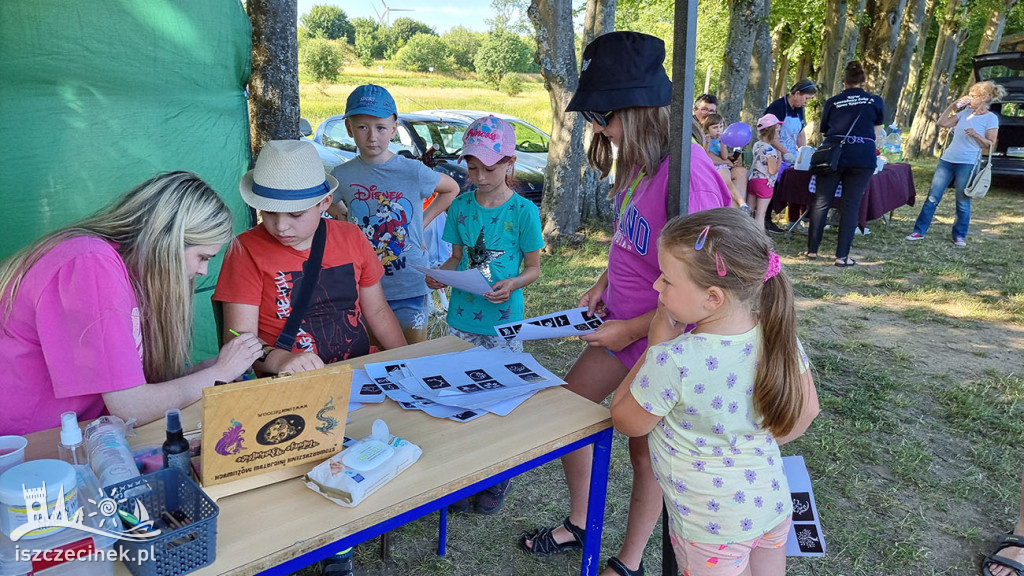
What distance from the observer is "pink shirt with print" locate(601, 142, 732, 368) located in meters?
1.81

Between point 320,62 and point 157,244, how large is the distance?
112 feet

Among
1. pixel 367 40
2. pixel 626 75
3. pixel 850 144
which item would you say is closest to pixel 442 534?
pixel 626 75

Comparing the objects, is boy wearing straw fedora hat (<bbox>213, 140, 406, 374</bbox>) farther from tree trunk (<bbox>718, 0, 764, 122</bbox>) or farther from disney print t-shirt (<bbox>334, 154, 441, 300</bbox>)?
tree trunk (<bbox>718, 0, 764, 122</bbox>)

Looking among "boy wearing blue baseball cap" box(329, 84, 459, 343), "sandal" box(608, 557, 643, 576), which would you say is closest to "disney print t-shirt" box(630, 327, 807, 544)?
"sandal" box(608, 557, 643, 576)

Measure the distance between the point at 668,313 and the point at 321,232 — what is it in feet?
3.72

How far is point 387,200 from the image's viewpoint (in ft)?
9.64

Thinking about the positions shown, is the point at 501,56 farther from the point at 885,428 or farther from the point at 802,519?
the point at 802,519

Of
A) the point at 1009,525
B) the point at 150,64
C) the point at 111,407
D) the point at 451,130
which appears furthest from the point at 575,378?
the point at 451,130

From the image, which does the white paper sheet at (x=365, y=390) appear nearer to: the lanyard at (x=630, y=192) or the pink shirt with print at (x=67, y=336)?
the pink shirt with print at (x=67, y=336)

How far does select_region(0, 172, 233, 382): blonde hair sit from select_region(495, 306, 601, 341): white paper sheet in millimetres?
870

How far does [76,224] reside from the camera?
1595 mm

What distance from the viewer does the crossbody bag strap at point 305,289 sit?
78.8 inches

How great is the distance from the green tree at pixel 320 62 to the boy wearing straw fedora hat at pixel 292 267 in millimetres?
31854

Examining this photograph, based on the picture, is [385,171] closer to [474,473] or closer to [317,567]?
[317,567]
